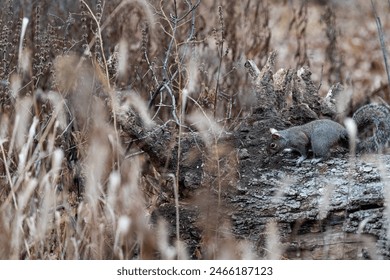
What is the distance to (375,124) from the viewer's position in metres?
4.71

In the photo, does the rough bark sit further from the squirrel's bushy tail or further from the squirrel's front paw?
the squirrel's bushy tail

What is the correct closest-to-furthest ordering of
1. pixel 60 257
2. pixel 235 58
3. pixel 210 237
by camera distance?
pixel 60 257
pixel 210 237
pixel 235 58

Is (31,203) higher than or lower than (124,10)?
lower

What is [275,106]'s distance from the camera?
480 centimetres

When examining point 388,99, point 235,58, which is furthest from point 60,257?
point 388,99

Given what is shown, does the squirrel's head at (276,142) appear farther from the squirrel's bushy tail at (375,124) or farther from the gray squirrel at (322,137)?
the squirrel's bushy tail at (375,124)

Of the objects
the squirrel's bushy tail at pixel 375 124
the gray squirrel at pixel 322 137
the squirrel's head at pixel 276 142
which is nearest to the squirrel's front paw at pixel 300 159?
the gray squirrel at pixel 322 137

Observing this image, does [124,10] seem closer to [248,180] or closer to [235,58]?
[235,58]

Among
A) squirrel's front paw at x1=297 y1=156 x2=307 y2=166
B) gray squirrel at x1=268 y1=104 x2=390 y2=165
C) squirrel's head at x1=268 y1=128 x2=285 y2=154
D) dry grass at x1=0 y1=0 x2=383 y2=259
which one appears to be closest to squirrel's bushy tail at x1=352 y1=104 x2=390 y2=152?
gray squirrel at x1=268 y1=104 x2=390 y2=165

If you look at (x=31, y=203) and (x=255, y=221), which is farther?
(x=255, y=221)

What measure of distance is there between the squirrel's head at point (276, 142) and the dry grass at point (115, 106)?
0.21 meters

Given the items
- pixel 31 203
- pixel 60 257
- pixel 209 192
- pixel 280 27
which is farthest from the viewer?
pixel 280 27

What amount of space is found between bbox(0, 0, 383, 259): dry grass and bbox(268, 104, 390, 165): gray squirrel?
27 cm

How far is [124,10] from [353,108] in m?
1.66
